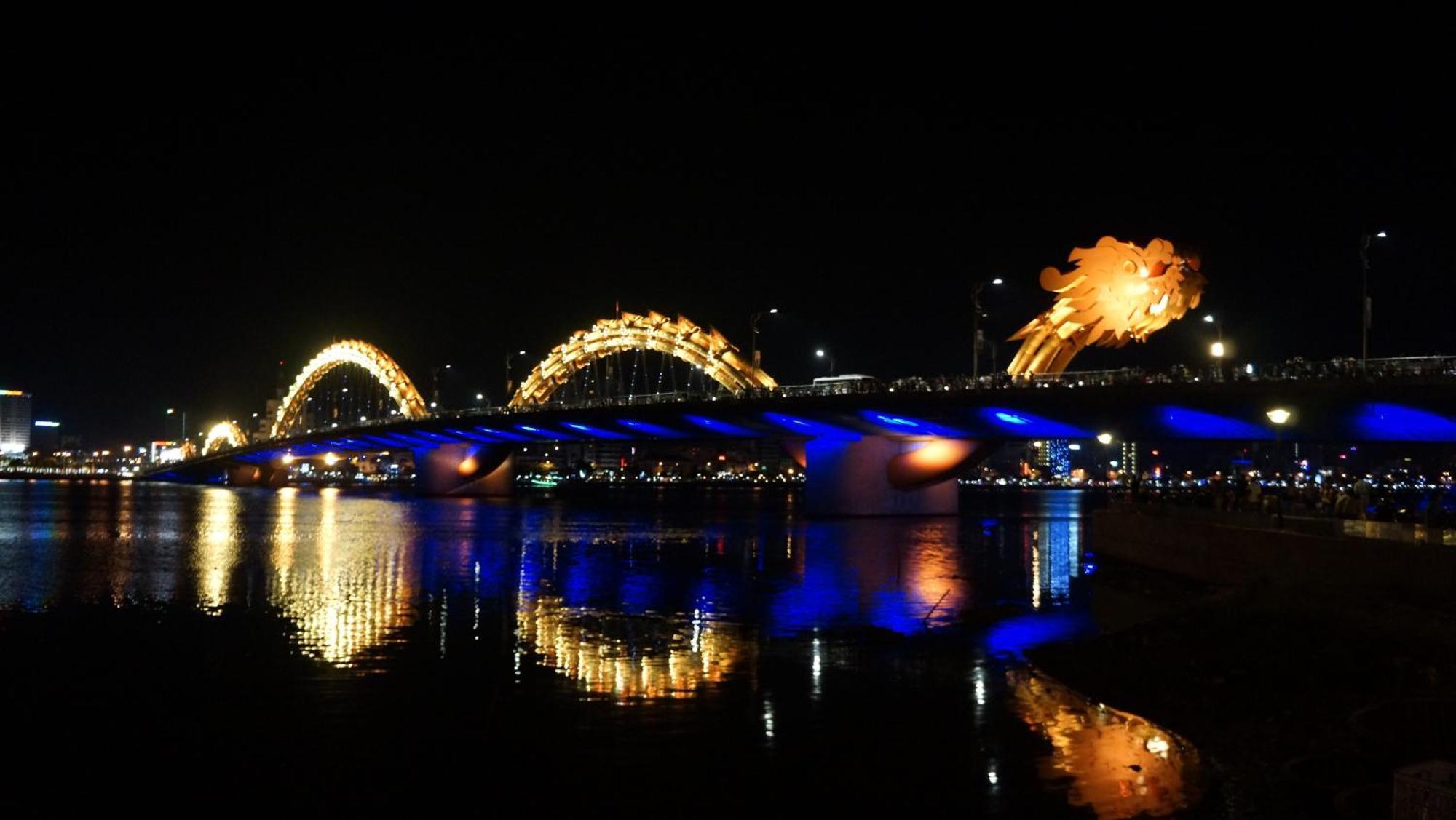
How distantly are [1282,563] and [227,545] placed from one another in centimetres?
3557

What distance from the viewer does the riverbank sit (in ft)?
40.5

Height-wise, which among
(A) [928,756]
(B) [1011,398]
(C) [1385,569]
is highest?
(B) [1011,398]

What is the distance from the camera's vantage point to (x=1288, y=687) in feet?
52.2

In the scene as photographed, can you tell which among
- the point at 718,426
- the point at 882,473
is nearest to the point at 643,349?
the point at 718,426

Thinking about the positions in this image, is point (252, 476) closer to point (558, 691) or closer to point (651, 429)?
point (651, 429)

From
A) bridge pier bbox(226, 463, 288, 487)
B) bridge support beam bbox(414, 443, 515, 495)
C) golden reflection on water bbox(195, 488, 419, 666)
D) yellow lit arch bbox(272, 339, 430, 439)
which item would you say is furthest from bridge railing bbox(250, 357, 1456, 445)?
bridge pier bbox(226, 463, 288, 487)

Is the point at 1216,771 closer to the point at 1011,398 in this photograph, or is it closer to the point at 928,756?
the point at 928,756

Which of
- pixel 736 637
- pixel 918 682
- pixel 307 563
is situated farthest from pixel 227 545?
pixel 918 682

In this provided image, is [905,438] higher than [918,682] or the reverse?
higher

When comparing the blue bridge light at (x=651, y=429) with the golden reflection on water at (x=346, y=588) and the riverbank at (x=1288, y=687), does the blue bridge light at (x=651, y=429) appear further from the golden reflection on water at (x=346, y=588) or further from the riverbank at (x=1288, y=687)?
the riverbank at (x=1288, y=687)

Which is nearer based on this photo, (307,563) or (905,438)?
(307,563)

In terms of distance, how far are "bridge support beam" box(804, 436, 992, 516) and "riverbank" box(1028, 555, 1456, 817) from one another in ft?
168

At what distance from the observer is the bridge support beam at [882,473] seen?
74.5m

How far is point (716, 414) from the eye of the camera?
77562 millimetres
